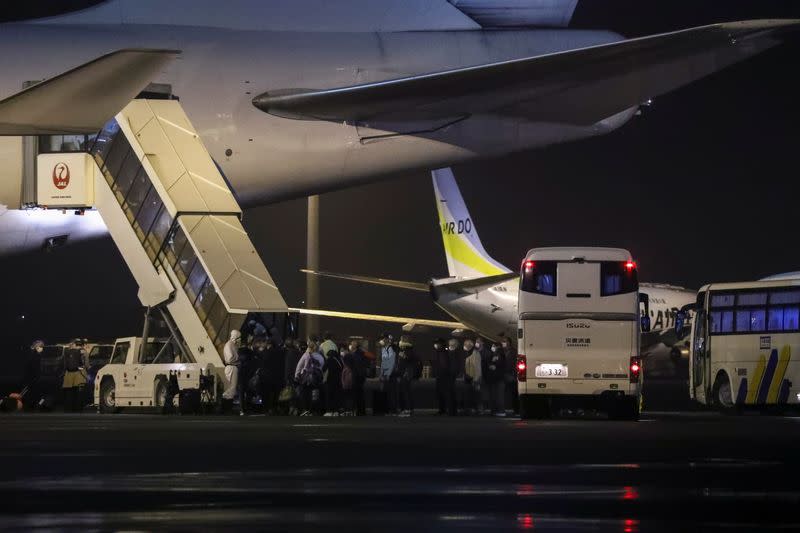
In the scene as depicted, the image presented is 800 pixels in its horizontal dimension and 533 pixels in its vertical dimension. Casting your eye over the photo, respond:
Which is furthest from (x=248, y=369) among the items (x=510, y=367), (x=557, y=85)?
Answer: (x=510, y=367)

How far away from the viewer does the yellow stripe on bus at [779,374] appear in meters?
30.3

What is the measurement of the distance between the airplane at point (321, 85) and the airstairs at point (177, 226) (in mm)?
1066

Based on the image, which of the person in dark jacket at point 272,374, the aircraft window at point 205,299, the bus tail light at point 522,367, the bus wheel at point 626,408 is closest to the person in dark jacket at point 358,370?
the person in dark jacket at point 272,374

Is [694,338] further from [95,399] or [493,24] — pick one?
[95,399]

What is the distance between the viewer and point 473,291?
53.8 m

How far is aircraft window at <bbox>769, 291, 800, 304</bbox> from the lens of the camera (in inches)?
1205

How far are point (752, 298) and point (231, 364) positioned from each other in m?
10.9

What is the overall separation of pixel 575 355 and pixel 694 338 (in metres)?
7.23

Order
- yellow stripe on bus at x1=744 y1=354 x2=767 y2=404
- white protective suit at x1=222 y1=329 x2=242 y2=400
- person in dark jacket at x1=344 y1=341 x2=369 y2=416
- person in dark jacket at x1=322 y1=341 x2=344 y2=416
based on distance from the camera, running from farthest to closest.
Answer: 1. yellow stripe on bus at x1=744 y1=354 x2=767 y2=404
2. person in dark jacket at x1=344 y1=341 x2=369 y2=416
3. person in dark jacket at x1=322 y1=341 x2=344 y2=416
4. white protective suit at x1=222 y1=329 x2=242 y2=400

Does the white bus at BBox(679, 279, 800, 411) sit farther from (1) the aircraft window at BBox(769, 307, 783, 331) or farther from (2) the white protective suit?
(2) the white protective suit

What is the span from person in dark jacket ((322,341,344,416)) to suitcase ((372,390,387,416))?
4.67ft

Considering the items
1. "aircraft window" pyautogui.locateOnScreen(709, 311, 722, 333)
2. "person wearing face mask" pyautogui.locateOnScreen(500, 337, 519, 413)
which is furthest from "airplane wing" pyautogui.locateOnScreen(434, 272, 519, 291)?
"aircraft window" pyautogui.locateOnScreen(709, 311, 722, 333)

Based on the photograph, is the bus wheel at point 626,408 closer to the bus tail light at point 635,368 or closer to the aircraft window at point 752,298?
the bus tail light at point 635,368

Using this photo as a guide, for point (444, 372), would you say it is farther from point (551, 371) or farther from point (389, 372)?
point (551, 371)
